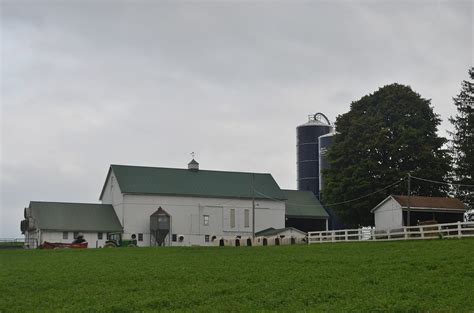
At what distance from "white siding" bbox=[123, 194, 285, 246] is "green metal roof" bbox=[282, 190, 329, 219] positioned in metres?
2.02

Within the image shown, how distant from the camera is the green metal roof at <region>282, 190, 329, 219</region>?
80.3 m

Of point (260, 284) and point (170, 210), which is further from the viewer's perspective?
point (170, 210)

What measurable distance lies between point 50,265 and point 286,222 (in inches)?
2038

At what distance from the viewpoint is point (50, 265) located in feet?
101

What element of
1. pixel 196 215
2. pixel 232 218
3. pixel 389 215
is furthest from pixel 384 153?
pixel 196 215

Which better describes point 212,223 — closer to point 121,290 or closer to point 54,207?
point 54,207

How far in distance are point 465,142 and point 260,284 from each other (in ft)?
133

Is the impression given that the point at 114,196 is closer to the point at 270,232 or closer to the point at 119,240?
the point at 119,240

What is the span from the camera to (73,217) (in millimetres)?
70062

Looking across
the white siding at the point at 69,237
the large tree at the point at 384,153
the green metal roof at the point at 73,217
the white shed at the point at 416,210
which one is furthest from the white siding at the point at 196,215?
the white shed at the point at 416,210

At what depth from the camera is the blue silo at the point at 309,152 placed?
83.8 metres

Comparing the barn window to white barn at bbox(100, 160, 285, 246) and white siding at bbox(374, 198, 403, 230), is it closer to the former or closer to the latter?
white barn at bbox(100, 160, 285, 246)

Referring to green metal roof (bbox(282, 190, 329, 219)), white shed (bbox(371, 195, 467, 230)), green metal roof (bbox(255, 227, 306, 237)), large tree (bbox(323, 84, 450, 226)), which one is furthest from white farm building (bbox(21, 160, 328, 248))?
white shed (bbox(371, 195, 467, 230))

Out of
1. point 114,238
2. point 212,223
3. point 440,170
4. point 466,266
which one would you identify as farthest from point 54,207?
point 466,266
